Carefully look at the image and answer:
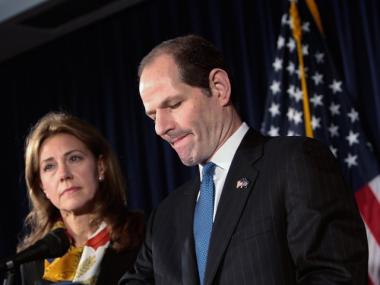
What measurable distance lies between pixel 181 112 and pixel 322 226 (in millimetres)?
460

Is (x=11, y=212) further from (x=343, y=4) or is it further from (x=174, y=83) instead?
(x=174, y=83)

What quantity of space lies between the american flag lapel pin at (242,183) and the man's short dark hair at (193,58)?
26cm

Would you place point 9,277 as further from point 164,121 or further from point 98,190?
point 98,190

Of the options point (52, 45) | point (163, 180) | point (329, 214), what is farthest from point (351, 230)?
point (52, 45)

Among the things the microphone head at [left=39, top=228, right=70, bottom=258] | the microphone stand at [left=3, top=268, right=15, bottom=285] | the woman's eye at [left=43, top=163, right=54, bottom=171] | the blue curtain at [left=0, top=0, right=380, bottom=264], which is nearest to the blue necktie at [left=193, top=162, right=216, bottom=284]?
the microphone head at [left=39, top=228, right=70, bottom=258]

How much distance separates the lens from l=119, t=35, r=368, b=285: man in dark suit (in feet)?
4.79

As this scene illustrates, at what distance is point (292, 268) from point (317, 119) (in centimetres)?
241

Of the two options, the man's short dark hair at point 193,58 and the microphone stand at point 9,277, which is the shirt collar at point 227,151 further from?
the microphone stand at point 9,277

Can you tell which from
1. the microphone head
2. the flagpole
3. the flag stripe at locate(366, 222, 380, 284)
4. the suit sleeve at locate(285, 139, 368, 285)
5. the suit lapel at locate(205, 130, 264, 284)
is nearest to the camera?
the suit sleeve at locate(285, 139, 368, 285)

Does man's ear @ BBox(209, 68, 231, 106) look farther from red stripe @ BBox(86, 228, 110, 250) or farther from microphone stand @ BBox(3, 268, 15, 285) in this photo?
red stripe @ BBox(86, 228, 110, 250)

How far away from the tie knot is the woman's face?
3.12ft

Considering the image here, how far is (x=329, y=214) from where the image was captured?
1458 mm

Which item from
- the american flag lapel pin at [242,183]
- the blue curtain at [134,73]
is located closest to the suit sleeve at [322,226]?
the american flag lapel pin at [242,183]

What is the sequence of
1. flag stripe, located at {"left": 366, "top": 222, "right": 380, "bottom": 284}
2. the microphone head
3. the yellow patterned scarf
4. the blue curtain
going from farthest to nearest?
the blue curtain
flag stripe, located at {"left": 366, "top": 222, "right": 380, "bottom": 284}
the yellow patterned scarf
the microphone head
